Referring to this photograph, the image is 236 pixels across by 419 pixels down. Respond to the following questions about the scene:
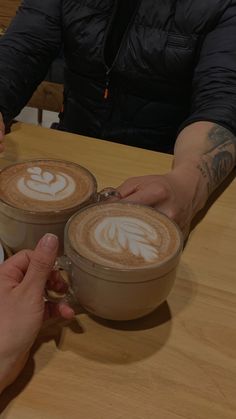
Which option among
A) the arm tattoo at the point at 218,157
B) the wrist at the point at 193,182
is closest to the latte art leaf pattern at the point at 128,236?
the wrist at the point at 193,182

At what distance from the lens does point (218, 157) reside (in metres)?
1.05

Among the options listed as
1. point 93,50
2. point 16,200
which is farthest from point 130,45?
point 16,200

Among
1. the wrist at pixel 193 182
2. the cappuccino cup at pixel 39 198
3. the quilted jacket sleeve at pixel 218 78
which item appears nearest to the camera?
the cappuccino cup at pixel 39 198

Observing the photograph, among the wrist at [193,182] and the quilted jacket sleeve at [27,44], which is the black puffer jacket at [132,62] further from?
the wrist at [193,182]

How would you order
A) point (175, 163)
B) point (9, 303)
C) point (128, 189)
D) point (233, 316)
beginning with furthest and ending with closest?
point (175, 163) < point (128, 189) < point (233, 316) < point (9, 303)

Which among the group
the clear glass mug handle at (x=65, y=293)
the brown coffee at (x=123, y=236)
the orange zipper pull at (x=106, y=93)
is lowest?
the orange zipper pull at (x=106, y=93)

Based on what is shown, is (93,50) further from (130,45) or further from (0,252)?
(0,252)

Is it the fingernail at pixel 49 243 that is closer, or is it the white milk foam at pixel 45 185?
the fingernail at pixel 49 243

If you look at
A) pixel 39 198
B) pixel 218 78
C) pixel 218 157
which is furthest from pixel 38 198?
pixel 218 78

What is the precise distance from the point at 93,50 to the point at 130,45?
0.11 meters

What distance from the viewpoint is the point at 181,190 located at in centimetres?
89

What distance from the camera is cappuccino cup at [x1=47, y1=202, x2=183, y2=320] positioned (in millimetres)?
606

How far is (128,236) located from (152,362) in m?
0.17

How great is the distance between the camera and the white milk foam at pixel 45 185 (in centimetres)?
76
